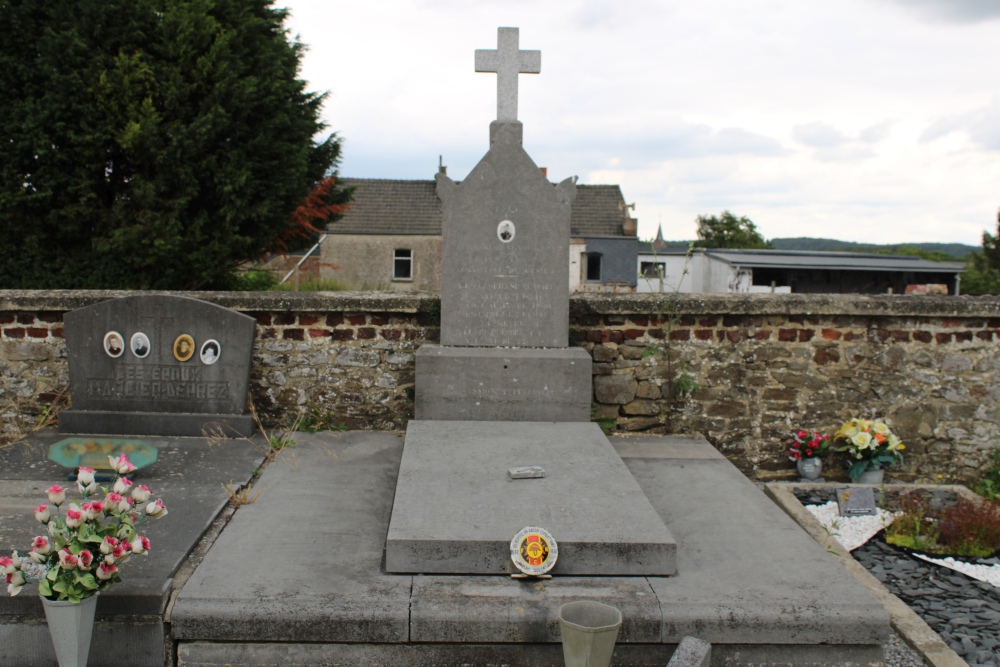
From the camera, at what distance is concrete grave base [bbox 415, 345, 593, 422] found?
536cm

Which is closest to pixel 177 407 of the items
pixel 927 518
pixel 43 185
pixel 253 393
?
pixel 253 393

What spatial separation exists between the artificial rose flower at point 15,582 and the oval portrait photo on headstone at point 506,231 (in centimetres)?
369

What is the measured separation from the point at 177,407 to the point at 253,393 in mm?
622

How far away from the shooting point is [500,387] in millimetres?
5379

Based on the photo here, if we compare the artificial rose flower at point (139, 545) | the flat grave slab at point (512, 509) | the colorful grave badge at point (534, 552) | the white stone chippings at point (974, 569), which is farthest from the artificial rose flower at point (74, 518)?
the white stone chippings at point (974, 569)

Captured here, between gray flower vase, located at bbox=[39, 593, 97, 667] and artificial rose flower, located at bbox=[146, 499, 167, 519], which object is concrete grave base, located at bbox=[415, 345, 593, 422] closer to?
artificial rose flower, located at bbox=[146, 499, 167, 519]

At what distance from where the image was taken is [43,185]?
36.5 ft

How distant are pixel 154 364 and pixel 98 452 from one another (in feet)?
2.69

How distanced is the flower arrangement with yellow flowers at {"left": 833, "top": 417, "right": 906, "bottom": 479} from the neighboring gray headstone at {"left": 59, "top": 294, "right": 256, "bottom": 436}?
15.0 feet

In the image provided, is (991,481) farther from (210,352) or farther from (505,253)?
(210,352)

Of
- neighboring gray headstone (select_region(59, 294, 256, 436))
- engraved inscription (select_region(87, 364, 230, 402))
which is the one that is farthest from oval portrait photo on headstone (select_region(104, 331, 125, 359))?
engraved inscription (select_region(87, 364, 230, 402))

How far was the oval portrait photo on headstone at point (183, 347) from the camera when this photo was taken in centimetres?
550

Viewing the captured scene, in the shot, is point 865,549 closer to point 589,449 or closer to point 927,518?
point 927,518

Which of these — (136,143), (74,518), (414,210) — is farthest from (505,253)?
(414,210)
